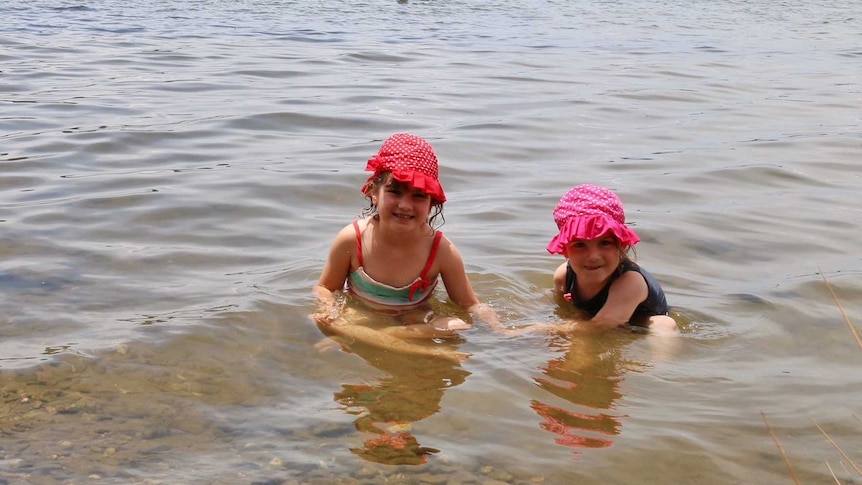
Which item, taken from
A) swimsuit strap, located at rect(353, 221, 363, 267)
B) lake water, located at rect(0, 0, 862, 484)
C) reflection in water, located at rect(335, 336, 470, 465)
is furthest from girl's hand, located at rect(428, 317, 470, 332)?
swimsuit strap, located at rect(353, 221, 363, 267)

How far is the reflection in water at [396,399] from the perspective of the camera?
3529 mm

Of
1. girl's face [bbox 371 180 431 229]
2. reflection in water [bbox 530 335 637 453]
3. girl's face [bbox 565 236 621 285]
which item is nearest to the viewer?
reflection in water [bbox 530 335 637 453]

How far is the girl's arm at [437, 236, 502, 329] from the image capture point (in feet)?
17.2

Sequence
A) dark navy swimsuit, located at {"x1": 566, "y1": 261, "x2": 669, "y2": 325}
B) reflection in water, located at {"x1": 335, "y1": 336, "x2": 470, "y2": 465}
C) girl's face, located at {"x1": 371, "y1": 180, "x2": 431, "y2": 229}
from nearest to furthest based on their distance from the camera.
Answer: reflection in water, located at {"x1": 335, "y1": 336, "x2": 470, "y2": 465}, girl's face, located at {"x1": 371, "y1": 180, "x2": 431, "y2": 229}, dark navy swimsuit, located at {"x1": 566, "y1": 261, "x2": 669, "y2": 325}

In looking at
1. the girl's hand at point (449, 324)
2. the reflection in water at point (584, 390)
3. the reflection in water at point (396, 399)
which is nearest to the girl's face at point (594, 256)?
the reflection in water at point (584, 390)

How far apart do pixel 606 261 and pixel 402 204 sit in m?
1.11

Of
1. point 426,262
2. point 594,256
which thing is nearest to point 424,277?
point 426,262

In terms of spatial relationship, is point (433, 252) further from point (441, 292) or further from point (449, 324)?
point (441, 292)

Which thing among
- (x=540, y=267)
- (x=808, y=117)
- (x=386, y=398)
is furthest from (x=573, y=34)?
(x=386, y=398)

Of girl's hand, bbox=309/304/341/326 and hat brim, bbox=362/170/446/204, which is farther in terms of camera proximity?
girl's hand, bbox=309/304/341/326

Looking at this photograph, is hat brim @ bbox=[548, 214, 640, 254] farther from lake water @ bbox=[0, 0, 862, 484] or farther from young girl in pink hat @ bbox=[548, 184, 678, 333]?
lake water @ bbox=[0, 0, 862, 484]

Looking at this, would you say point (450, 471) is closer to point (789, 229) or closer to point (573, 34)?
point (789, 229)

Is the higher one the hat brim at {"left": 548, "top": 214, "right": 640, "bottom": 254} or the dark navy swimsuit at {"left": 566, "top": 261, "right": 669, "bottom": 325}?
the hat brim at {"left": 548, "top": 214, "right": 640, "bottom": 254}

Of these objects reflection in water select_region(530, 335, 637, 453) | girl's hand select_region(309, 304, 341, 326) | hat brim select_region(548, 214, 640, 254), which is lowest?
girl's hand select_region(309, 304, 341, 326)
